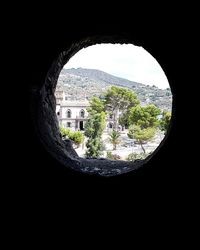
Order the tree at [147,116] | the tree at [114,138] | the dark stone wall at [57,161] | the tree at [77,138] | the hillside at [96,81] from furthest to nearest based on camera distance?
the hillside at [96,81], the tree at [114,138], the tree at [147,116], the tree at [77,138], the dark stone wall at [57,161]

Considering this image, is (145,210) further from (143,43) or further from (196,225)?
(143,43)

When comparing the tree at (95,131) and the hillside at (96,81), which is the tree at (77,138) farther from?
the hillside at (96,81)

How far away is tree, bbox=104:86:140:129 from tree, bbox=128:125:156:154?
142 inches

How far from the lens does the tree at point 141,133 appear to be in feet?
99.8

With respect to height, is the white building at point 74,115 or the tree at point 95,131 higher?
the white building at point 74,115

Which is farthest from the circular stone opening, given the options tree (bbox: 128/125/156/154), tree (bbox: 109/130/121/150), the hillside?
the hillside

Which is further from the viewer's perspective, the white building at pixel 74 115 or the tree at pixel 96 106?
the white building at pixel 74 115

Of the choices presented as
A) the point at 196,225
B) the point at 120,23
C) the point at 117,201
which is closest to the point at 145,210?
the point at 117,201

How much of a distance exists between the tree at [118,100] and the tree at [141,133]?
3.61 metres

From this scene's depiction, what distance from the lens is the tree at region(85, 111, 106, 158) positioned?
96.4ft

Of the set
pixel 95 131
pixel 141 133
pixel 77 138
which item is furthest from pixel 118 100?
pixel 77 138

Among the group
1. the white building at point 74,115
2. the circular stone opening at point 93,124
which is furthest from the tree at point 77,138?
the white building at point 74,115

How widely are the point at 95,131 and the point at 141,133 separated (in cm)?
462

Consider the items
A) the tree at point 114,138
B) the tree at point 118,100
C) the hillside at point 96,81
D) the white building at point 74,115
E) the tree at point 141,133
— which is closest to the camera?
the tree at point 141,133
